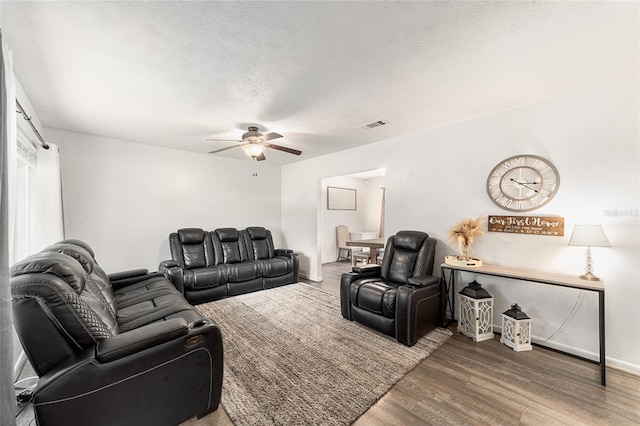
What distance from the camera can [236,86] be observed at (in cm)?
231

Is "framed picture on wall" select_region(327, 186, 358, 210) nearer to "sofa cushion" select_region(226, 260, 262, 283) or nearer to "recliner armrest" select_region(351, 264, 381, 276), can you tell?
"sofa cushion" select_region(226, 260, 262, 283)

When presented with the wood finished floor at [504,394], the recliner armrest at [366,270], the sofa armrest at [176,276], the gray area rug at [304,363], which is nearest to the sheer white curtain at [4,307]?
the wood finished floor at [504,394]

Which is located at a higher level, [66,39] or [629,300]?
[66,39]

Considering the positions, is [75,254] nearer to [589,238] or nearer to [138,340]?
[138,340]

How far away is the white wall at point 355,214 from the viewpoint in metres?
7.05

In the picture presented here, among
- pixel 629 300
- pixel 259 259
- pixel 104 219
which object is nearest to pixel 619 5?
pixel 629 300

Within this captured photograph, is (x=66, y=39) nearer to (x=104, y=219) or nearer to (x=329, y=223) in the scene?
(x=104, y=219)

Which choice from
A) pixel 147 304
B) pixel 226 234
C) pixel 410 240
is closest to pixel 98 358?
pixel 147 304

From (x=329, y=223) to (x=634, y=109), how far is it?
5.60 metres

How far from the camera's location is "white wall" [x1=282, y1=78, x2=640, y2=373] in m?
2.24

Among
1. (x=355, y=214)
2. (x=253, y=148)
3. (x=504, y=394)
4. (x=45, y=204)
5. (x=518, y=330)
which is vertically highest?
(x=253, y=148)

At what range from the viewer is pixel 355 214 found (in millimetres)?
7719

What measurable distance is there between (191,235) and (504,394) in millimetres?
4555

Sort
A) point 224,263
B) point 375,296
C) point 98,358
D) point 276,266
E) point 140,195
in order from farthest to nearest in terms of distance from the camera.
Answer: point 276,266 → point 224,263 → point 140,195 → point 375,296 → point 98,358
